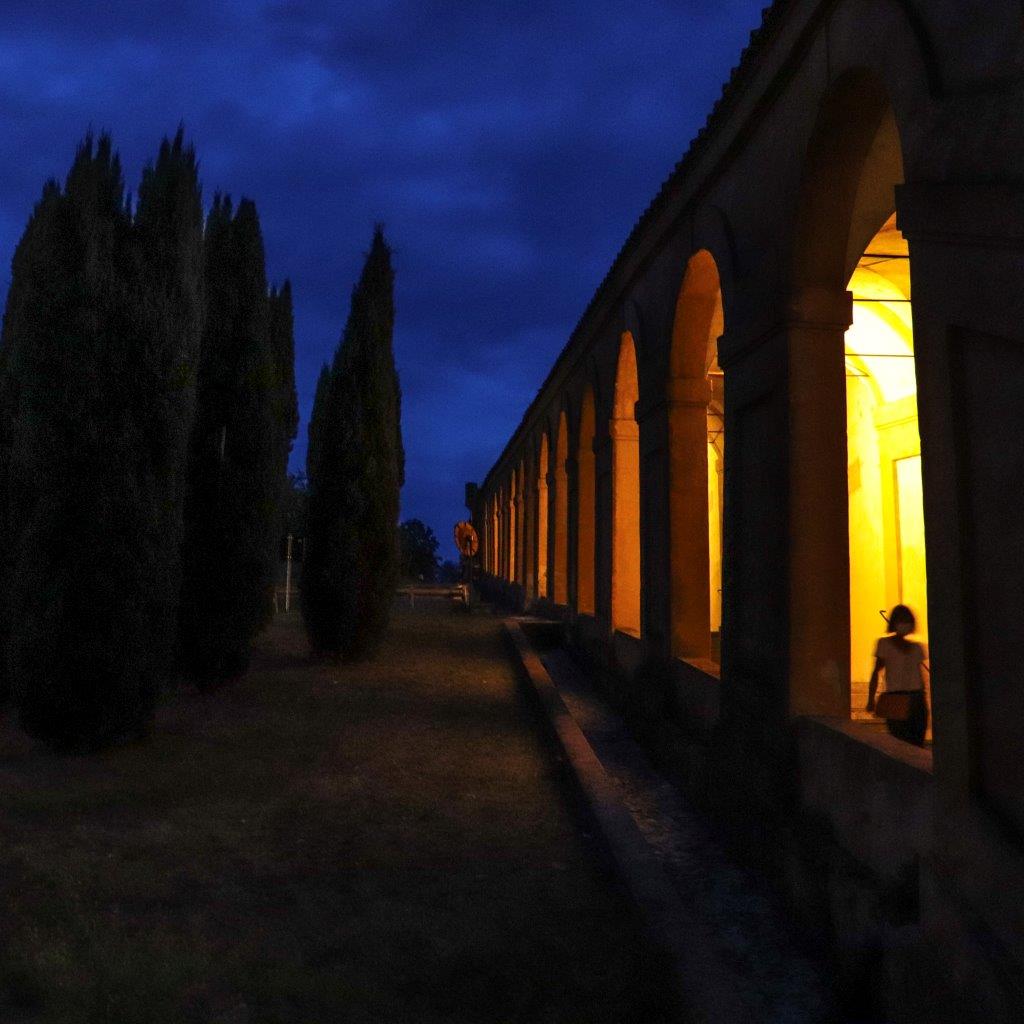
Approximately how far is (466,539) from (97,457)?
20.9 metres

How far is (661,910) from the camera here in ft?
12.9

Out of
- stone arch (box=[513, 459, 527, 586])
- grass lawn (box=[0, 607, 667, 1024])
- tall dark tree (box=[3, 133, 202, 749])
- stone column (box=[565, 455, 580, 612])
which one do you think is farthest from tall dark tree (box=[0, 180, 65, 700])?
stone arch (box=[513, 459, 527, 586])

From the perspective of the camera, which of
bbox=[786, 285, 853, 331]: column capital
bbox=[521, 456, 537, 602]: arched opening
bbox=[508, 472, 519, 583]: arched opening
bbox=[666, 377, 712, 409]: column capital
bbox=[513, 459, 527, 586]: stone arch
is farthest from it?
bbox=[508, 472, 519, 583]: arched opening

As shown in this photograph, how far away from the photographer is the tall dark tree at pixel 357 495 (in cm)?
1189

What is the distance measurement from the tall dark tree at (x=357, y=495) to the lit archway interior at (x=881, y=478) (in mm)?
6608

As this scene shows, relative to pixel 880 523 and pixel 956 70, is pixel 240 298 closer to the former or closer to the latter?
pixel 880 523

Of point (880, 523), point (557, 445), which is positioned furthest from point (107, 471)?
point (557, 445)

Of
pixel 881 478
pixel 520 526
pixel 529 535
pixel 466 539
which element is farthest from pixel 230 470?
pixel 466 539

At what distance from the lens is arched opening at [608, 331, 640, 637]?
9672 mm

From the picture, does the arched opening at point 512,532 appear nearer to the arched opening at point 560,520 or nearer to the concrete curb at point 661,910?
the arched opening at point 560,520

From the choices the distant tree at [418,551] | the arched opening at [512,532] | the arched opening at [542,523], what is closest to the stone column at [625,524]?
the arched opening at [542,523]

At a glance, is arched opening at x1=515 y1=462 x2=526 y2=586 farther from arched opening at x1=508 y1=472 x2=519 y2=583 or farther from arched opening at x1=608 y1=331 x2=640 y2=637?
arched opening at x1=608 y1=331 x2=640 y2=637

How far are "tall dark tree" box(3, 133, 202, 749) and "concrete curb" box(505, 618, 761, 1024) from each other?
3813 mm

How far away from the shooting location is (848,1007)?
11.5 ft
